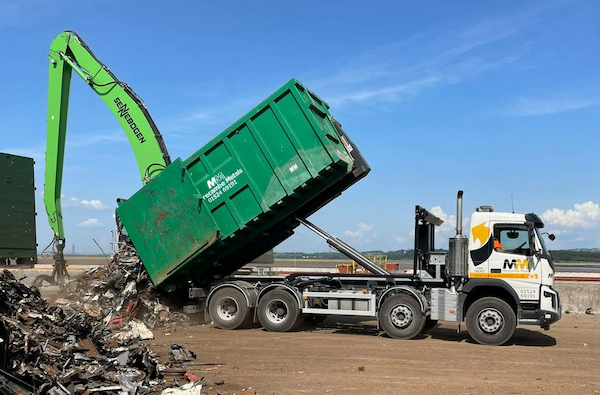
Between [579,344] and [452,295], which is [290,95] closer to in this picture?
[452,295]

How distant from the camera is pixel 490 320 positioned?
10.5 m

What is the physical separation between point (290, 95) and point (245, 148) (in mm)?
1376

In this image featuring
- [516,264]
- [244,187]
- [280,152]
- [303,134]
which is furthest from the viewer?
[244,187]

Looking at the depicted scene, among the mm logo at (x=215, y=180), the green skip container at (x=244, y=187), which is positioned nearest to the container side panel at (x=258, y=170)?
the green skip container at (x=244, y=187)

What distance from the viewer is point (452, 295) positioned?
35.5ft

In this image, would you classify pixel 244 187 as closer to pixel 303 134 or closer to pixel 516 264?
pixel 303 134

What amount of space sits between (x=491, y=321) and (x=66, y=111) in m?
11.4

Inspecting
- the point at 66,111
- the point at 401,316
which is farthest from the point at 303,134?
the point at 66,111

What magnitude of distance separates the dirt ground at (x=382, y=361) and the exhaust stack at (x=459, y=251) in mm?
1351

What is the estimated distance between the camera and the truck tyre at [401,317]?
10.8 metres

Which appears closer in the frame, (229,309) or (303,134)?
(303,134)

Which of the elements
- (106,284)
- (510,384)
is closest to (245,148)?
(106,284)

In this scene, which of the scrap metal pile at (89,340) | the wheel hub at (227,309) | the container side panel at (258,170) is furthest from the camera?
the wheel hub at (227,309)

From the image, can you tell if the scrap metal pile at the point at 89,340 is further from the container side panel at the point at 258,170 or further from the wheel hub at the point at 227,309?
the container side panel at the point at 258,170
